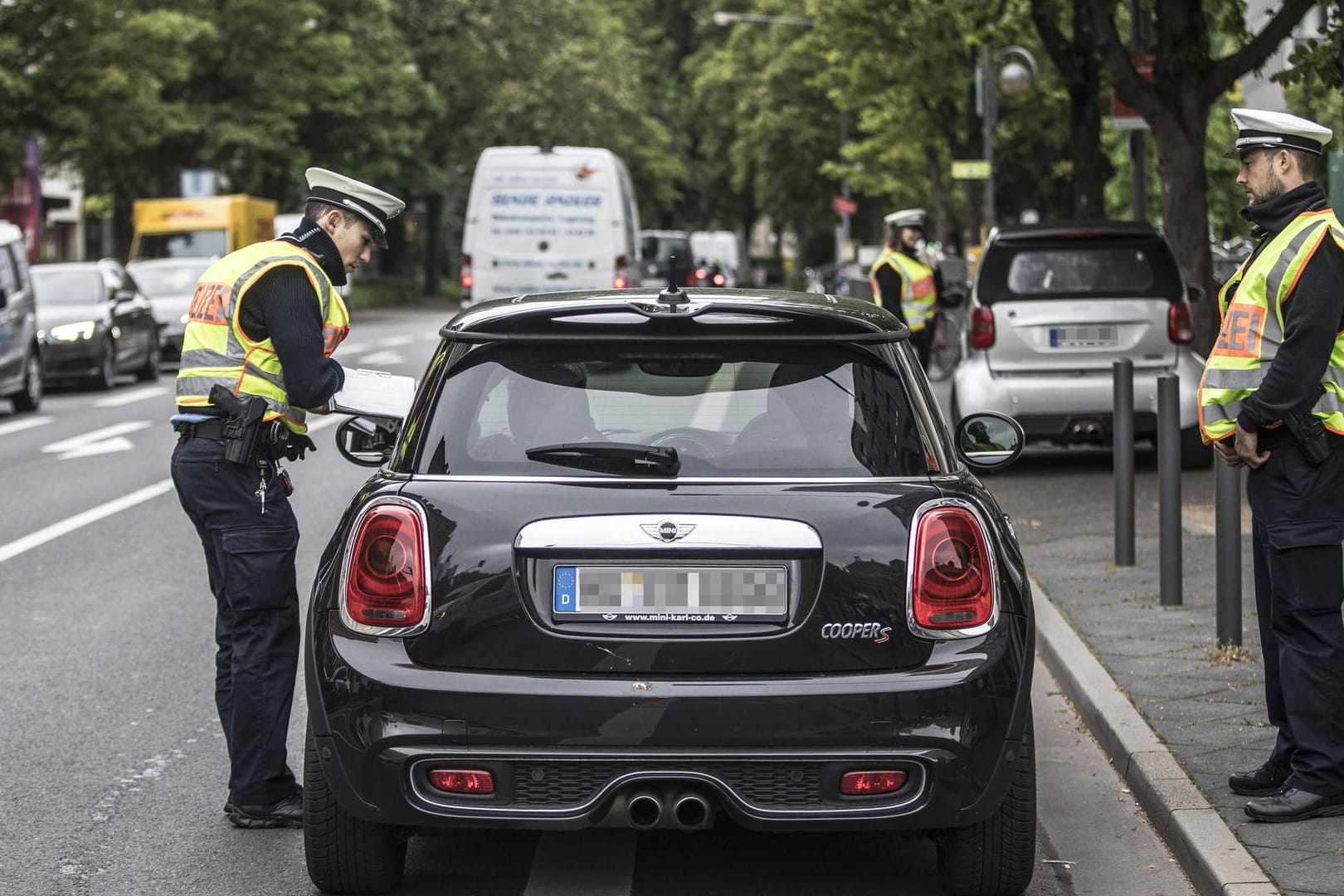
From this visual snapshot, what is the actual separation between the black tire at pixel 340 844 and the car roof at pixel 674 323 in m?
1.10

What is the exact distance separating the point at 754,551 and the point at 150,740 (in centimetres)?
317

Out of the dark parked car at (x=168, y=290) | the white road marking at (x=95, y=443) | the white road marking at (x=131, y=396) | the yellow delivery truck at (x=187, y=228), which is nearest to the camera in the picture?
the white road marking at (x=95, y=443)

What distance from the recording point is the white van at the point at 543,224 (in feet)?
86.1

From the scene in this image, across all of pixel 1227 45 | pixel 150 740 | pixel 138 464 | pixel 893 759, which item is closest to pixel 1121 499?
pixel 150 740

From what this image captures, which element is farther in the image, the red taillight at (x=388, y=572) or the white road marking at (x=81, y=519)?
the white road marking at (x=81, y=519)

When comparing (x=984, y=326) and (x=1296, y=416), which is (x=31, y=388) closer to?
(x=984, y=326)

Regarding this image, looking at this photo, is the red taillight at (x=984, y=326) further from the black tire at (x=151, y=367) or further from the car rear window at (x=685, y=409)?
the black tire at (x=151, y=367)

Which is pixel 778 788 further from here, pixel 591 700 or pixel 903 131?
pixel 903 131

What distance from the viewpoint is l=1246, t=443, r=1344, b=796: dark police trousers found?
5.54m

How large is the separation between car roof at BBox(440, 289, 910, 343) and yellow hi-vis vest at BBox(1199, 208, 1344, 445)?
1.09 meters

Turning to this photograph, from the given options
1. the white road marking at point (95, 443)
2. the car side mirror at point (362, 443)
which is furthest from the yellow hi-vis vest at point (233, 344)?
the white road marking at point (95, 443)

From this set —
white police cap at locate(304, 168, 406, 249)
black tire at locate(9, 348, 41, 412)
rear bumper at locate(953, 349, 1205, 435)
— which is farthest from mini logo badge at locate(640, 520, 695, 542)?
Answer: black tire at locate(9, 348, 41, 412)

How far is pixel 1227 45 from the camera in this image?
6188cm

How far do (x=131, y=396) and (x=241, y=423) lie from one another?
20375mm
